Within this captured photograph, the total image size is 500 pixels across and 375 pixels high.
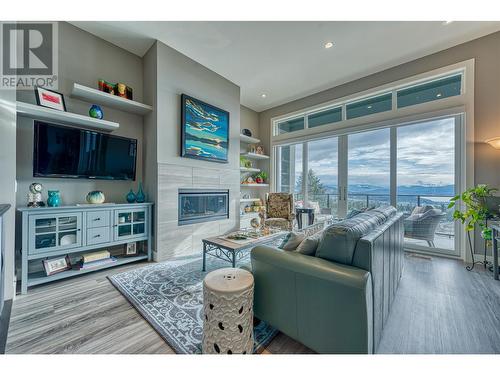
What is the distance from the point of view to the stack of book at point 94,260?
259cm

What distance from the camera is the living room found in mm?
1396

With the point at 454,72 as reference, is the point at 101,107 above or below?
below

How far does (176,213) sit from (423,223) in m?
4.21

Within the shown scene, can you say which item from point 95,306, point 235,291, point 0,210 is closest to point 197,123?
point 0,210

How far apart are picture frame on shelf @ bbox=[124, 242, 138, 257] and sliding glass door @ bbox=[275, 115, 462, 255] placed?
3384mm

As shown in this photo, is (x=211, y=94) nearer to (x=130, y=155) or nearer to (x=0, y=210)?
(x=130, y=155)

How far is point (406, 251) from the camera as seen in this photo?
366 centimetres

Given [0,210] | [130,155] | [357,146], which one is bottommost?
[0,210]

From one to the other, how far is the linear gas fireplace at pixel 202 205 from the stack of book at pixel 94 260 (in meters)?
1.06

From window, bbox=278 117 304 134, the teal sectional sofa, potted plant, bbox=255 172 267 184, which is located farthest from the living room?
potted plant, bbox=255 172 267 184

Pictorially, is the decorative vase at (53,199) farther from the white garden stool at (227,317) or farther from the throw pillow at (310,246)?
the throw pillow at (310,246)

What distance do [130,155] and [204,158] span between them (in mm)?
1172

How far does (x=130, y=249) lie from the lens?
3096 millimetres

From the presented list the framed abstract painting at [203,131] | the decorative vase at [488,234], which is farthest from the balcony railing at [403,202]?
the framed abstract painting at [203,131]
